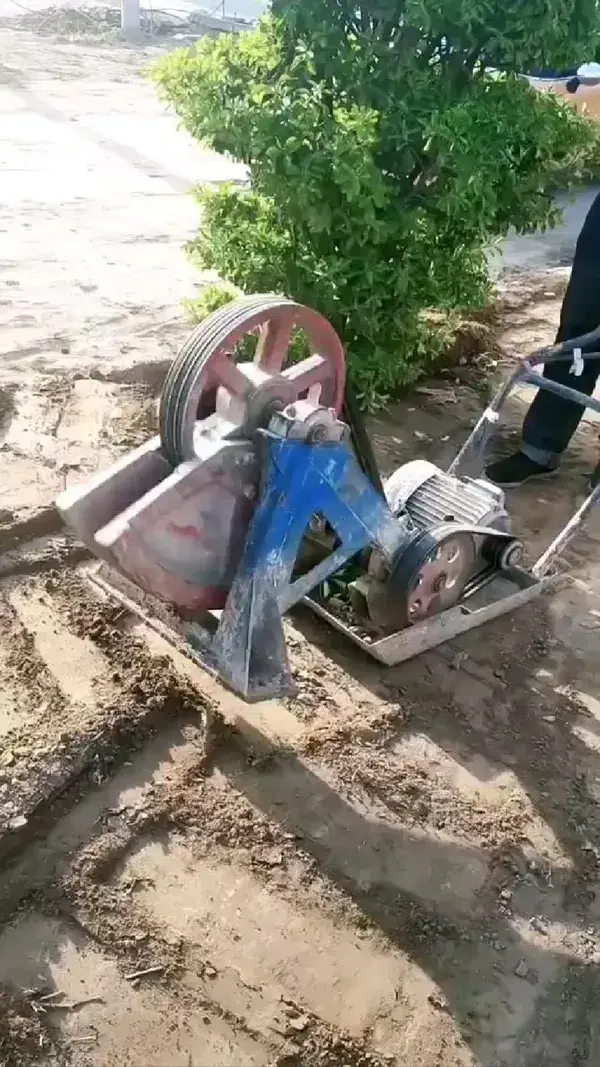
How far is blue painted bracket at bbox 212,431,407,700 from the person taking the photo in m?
2.91

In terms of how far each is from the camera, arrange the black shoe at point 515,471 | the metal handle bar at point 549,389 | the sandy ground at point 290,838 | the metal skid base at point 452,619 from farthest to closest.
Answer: the black shoe at point 515,471 → the metal handle bar at point 549,389 → the metal skid base at point 452,619 → the sandy ground at point 290,838

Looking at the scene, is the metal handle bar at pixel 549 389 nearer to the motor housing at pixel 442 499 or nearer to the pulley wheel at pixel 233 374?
the motor housing at pixel 442 499

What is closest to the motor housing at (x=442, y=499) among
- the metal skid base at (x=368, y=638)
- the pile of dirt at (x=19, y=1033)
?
the metal skid base at (x=368, y=638)

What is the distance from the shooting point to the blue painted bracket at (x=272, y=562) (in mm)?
2906

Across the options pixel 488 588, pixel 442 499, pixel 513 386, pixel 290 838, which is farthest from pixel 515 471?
pixel 290 838

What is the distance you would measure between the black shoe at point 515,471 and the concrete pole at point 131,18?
13.6 meters

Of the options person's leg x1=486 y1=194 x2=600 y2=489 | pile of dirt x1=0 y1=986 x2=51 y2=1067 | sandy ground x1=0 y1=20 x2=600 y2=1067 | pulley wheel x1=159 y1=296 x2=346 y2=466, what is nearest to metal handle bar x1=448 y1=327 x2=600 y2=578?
sandy ground x1=0 y1=20 x2=600 y2=1067

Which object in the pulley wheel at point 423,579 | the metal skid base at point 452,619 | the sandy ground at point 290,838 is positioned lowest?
the sandy ground at point 290,838

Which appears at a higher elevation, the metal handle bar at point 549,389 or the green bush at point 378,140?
the green bush at point 378,140

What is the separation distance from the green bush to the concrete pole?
12.4 m

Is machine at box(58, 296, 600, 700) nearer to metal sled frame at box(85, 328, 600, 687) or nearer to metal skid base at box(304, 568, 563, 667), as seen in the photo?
metal sled frame at box(85, 328, 600, 687)

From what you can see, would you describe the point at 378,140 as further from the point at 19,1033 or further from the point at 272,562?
the point at 19,1033

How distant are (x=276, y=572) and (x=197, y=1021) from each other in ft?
4.20

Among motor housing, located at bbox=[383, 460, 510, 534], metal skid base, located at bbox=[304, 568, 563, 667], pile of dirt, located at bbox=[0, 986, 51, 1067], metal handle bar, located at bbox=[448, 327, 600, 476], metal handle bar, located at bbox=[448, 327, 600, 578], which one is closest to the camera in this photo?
pile of dirt, located at bbox=[0, 986, 51, 1067]
